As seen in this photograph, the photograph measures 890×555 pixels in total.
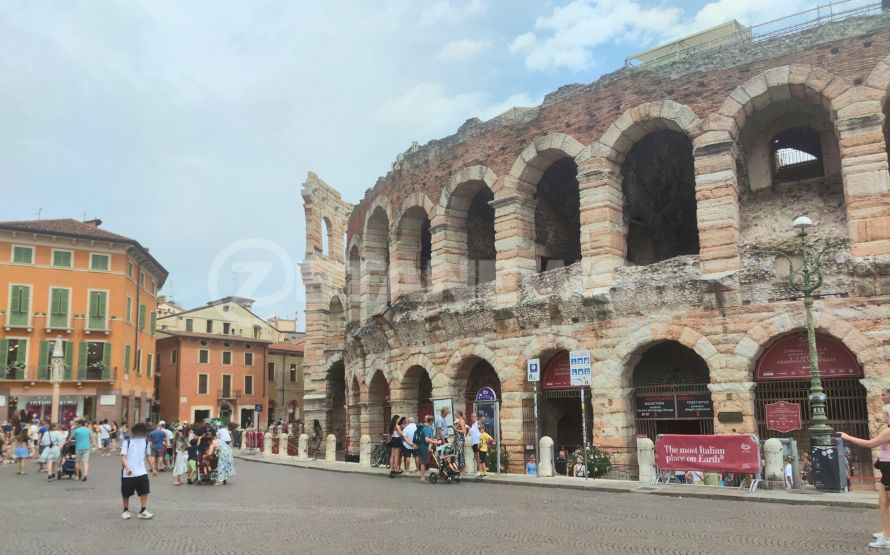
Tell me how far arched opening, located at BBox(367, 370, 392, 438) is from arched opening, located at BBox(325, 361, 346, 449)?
9690 mm

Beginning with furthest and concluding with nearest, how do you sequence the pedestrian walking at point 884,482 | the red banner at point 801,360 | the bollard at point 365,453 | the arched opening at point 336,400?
the arched opening at point 336,400, the bollard at point 365,453, the red banner at point 801,360, the pedestrian walking at point 884,482

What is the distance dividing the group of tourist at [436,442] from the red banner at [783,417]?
609 cm

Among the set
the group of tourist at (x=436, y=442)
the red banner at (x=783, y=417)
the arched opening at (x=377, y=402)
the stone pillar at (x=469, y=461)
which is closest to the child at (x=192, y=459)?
the group of tourist at (x=436, y=442)

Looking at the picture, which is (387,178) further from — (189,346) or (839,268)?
(189,346)

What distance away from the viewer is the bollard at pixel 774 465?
13578 millimetres

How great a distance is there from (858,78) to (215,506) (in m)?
14.8

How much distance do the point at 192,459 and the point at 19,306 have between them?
Result: 87.3 ft

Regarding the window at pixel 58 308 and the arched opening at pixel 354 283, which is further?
the window at pixel 58 308

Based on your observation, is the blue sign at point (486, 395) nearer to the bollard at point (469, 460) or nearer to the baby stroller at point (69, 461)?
the bollard at point (469, 460)

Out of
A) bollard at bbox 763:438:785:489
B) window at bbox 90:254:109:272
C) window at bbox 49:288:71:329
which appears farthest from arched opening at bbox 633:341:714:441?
window at bbox 90:254:109:272

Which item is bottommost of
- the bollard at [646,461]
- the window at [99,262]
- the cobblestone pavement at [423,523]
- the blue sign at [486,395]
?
the cobblestone pavement at [423,523]

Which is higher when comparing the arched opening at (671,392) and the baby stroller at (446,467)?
the arched opening at (671,392)

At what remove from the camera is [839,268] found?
15.3 m

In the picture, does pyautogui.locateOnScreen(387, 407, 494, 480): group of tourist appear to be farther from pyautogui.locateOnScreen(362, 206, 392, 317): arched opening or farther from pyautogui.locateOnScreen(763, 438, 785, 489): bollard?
pyautogui.locateOnScreen(362, 206, 392, 317): arched opening
